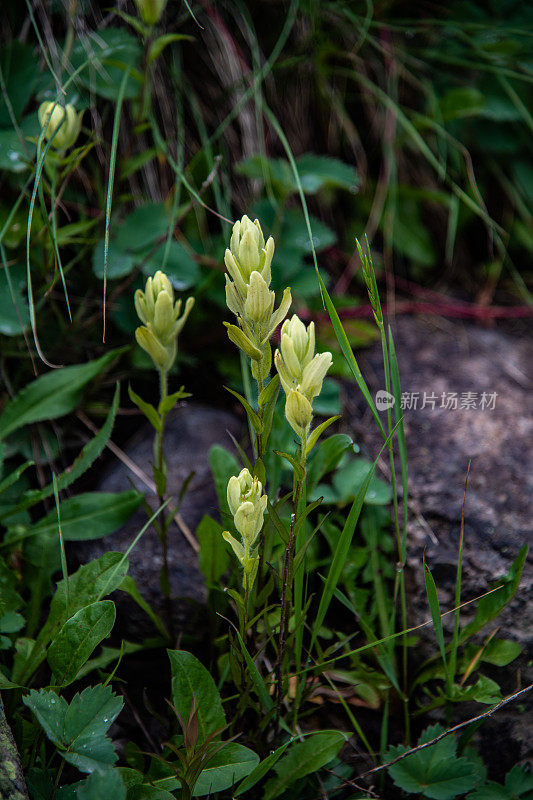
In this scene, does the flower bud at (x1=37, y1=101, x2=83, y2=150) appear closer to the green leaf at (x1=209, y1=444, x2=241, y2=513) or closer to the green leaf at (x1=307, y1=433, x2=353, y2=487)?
the green leaf at (x1=209, y1=444, x2=241, y2=513)

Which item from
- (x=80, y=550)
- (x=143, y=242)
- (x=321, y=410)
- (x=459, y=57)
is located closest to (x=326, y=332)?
(x=321, y=410)

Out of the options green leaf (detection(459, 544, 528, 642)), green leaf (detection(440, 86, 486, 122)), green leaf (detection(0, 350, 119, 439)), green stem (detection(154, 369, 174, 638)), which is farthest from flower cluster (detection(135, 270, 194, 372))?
green leaf (detection(440, 86, 486, 122))

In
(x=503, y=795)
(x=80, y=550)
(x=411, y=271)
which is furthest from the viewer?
(x=411, y=271)

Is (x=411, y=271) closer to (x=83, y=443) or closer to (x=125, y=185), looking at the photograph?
(x=125, y=185)

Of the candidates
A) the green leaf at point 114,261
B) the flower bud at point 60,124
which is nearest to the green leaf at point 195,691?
the green leaf at point 114,261

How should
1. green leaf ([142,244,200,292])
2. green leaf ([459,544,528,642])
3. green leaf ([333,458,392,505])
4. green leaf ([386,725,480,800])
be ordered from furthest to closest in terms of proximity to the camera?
green leaf ([142,244,200,292]) → green leaf ([333,458,392,505]) → green leaf ([459,544,528,642]) → green leaf ([386,725,480,800])
